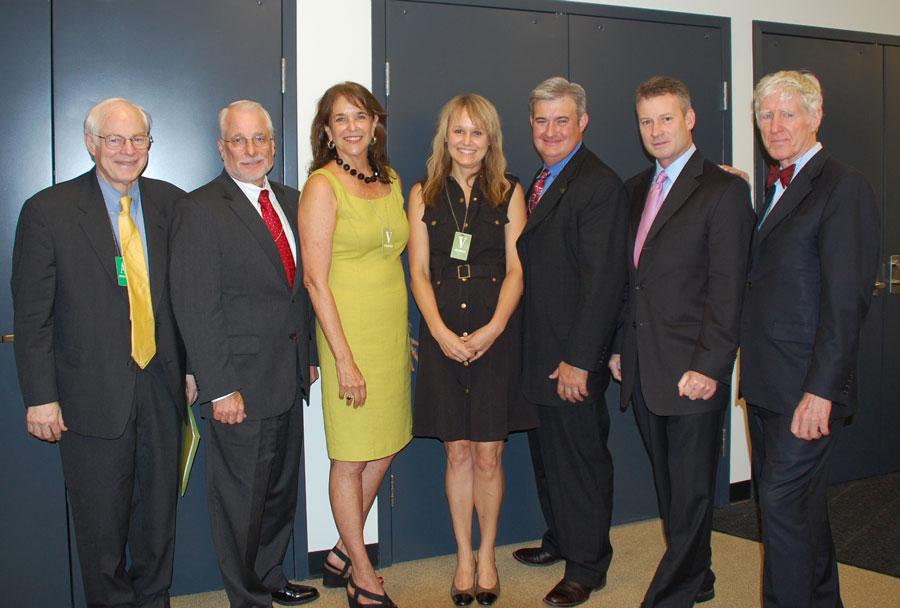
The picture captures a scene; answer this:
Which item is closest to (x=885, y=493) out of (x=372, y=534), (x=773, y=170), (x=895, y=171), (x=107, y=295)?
(x=895, y=171)

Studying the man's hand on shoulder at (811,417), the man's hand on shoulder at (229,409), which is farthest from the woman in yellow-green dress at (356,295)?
the man's hand on shoulder at (811,417)

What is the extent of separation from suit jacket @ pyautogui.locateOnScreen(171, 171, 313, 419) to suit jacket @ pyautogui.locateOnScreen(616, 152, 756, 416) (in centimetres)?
118

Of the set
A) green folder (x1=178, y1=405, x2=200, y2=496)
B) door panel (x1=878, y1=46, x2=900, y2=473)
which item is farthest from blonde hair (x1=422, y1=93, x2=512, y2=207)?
door panel (x1=878, y1=46, x2=900, y2=473)

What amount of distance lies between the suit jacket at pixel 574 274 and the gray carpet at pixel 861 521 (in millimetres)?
1408

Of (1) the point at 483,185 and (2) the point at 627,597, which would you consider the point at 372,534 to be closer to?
(2) the point at 627,597

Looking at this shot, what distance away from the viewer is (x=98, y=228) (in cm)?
240

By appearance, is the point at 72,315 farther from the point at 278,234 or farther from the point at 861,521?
the point at 861,521

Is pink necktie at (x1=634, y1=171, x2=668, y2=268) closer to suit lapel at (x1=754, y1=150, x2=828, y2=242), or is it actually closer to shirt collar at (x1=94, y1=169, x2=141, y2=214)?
suit lapel at (x1=754, y1=150, x2=828, y2=242)

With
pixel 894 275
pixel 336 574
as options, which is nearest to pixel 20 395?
pixel 336 574

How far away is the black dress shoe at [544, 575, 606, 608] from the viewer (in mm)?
2809

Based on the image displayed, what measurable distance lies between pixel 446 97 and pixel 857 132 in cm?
242

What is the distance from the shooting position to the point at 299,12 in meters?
3.01

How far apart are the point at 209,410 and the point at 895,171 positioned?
391 centimetres

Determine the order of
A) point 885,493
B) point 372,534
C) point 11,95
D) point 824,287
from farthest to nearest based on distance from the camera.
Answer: point 885,493
point 372,534
point 11,95
point 824,287
